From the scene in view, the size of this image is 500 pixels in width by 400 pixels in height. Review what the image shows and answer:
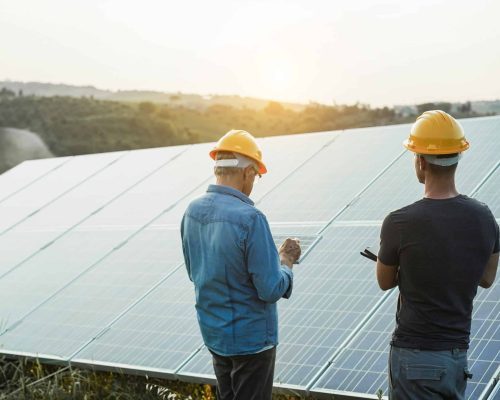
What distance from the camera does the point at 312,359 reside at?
6629 millimetres

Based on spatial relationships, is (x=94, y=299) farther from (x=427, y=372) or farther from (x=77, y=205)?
(x=427, y=372)

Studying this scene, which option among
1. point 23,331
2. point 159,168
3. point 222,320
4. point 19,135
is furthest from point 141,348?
point 19,135

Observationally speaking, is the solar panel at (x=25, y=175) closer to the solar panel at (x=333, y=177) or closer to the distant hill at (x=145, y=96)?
the solar panel at (x=333, y=177)

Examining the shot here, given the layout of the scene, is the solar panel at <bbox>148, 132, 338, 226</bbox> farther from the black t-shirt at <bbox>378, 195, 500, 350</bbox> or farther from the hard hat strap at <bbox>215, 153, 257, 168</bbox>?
the black t-shirt at <bbox>378, 195, 500, 350</bbox>

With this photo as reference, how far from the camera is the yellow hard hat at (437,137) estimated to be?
14.0 feet

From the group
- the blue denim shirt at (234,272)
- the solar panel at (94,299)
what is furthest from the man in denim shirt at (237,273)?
the solar panel at (94,299)

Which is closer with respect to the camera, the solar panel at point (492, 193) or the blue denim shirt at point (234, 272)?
the blue denim shirt at point (234, 272)

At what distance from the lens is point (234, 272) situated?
485 cm

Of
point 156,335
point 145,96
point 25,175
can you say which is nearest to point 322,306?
Result: point 156,335

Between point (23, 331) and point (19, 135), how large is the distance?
193 feet

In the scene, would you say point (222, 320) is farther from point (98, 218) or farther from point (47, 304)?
point (98, 218)

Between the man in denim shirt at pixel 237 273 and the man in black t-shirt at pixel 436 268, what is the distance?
0.80m

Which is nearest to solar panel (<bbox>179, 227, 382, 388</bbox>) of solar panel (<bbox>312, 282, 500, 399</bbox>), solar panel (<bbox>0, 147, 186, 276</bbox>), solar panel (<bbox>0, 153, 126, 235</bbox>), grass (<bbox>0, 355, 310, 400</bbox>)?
solar panel (<bbox>312, 282, 500, 399</bbox>)

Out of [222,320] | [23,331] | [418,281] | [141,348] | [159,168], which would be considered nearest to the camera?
[418,281]
